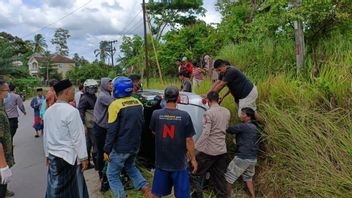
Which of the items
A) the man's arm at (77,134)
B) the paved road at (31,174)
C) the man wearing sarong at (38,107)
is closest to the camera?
the man's arm at (77,134)

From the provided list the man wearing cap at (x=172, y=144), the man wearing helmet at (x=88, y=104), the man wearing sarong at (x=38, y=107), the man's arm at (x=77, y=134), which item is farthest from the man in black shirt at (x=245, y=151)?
the man wearing sarong at (x=38, y=107)

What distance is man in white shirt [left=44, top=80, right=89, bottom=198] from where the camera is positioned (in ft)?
13.2

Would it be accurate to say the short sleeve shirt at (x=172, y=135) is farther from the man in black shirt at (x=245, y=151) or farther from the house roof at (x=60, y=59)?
the house roof at (x=60, y=59)

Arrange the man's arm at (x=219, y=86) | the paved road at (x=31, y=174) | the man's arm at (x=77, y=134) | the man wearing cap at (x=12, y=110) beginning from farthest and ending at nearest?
the man wearing cap at (x=12, y=110) → the paved road at (x=31, y=174) → the man's arm at (x=219, y=86) → the man's arm at (x=77, y=134)

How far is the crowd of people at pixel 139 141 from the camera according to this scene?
161 inches

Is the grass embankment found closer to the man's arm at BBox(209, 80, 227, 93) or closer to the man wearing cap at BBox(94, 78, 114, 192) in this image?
the man's arm at BBox(209, 80, 227, 93)

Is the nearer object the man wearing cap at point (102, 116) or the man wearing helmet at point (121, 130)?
the man wearing helmet at point (121, 130)

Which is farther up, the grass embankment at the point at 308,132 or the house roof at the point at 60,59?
the house roof at the point at 60,59

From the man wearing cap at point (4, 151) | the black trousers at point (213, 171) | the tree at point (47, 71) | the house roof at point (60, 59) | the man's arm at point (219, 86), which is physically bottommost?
the black trousers at point (213, 171)

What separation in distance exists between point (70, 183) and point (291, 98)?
336 centimetres

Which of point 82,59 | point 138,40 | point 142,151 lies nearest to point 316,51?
point 142,151

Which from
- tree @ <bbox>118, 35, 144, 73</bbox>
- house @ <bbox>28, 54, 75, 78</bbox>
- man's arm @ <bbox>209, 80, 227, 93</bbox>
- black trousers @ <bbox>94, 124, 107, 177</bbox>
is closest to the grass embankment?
man's arm @ <bbox>209, 80, 227, 93</bbox>

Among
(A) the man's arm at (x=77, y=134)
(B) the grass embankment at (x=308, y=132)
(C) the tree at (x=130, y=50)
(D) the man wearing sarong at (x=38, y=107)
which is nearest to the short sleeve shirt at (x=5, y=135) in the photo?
(A) the man's arm at (x=77, y=134)

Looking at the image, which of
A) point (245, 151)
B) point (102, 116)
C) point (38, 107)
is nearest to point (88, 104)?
point (102, 116)
